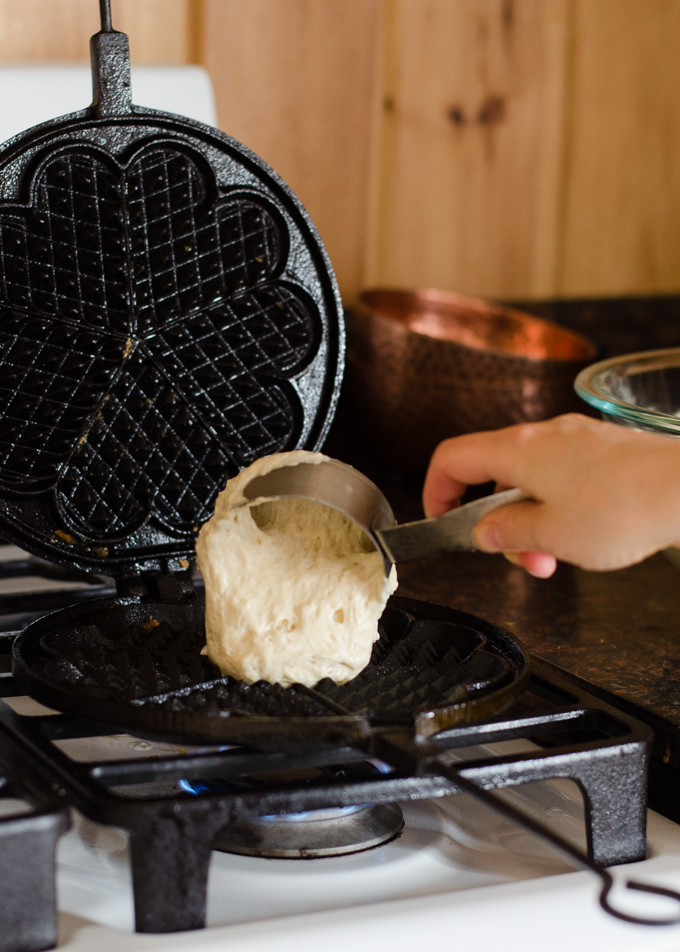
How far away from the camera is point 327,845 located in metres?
0.83

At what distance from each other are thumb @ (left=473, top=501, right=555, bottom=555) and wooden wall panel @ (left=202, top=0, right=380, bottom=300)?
4.08 ft

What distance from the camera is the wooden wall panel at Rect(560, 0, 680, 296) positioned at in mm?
2154

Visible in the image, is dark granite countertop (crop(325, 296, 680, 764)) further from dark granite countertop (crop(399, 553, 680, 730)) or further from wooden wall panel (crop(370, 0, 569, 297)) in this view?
wooden wall panel (crop(370, 0, 569, 297))

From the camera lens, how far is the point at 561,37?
211cm

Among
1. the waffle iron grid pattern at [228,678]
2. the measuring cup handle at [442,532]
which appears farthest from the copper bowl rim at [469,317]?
the measuring cup handle at [442,532]

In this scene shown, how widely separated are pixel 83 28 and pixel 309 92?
400mm

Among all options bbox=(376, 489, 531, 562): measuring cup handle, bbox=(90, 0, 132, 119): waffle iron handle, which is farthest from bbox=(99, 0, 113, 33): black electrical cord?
bbox=(376, 489, 531, 562): measuring cup handle

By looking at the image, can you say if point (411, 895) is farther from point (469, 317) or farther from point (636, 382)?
point (469, 317)

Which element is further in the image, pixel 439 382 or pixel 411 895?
pixel 439 382

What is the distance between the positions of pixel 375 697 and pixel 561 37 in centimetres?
163

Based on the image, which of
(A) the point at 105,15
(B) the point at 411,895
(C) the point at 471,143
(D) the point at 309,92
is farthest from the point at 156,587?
(C) the point at 471,143

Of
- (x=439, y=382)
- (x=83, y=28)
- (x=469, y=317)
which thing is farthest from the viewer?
(x=469, y=317)

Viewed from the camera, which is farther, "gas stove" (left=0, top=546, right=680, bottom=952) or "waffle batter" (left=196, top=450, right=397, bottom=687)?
"waffle batter" (left=196, top=450, right=397, bottom=687)

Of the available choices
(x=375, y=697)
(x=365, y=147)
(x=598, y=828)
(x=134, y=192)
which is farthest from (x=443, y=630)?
(x=365, y=147)
